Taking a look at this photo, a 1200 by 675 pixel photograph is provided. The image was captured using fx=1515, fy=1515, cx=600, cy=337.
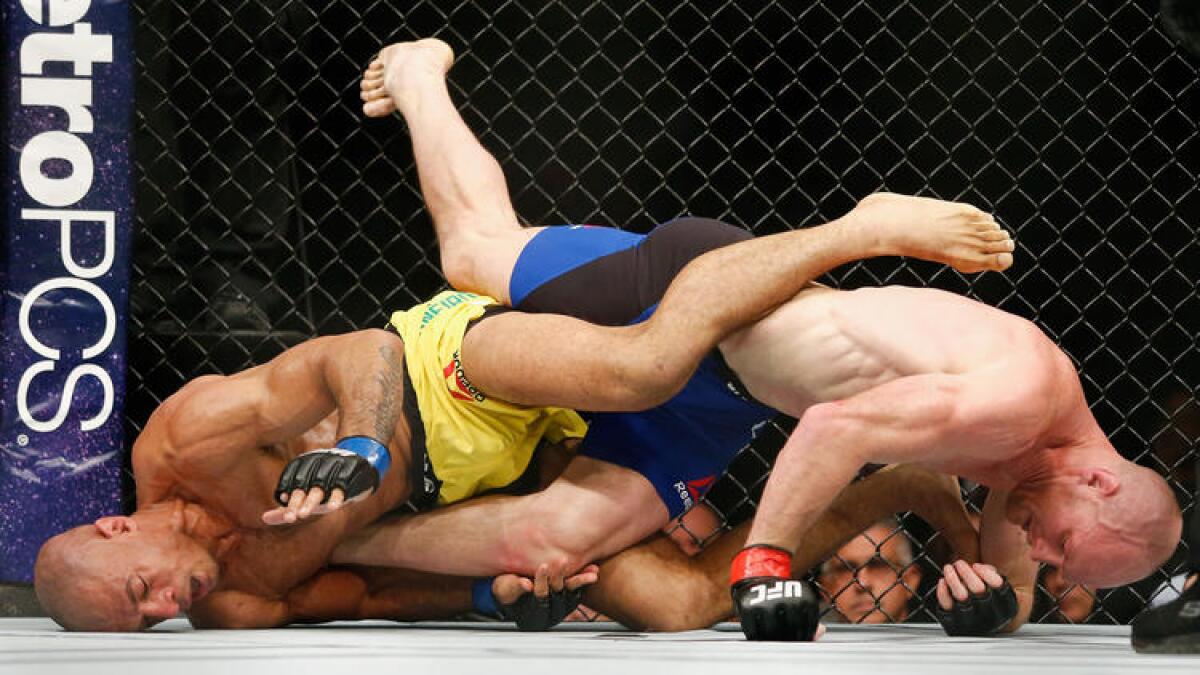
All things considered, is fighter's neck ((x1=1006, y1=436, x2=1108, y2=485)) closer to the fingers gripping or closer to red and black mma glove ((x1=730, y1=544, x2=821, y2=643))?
the fingers gripping

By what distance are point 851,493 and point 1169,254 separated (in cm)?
108

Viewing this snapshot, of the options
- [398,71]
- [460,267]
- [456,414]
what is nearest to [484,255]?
[460,267]

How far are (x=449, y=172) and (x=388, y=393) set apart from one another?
21.2 inches

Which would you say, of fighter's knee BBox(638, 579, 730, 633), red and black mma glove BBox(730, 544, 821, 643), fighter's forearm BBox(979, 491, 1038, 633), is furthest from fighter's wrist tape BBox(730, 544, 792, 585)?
fighter's forearm BBox(979, 491, 1038, 633)

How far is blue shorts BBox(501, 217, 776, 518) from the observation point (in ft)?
7.52

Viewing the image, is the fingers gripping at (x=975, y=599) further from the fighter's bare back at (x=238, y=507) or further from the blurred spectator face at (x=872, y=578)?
the fighter's bare back at (x=238, y=507)

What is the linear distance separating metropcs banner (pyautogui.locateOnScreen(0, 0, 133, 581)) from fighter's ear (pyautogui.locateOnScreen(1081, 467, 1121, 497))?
1.70 metres

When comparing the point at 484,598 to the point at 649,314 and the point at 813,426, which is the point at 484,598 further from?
the point at 813,426

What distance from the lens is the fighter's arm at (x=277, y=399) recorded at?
222cm

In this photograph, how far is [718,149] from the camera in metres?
3.01

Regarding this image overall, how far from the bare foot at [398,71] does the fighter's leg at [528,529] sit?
29.8 inches

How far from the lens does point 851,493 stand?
236 centimetres

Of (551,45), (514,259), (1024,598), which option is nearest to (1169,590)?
(1024,598)

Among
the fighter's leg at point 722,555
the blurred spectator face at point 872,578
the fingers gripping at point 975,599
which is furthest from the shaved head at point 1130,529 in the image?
the blurred spectator face at point 872,578
